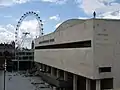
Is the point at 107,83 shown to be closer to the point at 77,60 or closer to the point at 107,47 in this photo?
the point at 107,47

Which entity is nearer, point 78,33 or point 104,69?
point 104,69

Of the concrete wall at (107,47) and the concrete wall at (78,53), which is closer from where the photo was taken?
the concrete wall at (107,47)

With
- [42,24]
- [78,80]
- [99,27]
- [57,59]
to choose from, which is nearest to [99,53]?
[99,27]

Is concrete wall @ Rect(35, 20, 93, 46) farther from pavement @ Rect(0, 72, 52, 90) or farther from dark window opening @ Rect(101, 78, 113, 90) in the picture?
pavement @ Rect(0, 72, 52, 90)

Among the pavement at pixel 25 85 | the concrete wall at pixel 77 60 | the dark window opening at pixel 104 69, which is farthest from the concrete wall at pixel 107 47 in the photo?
the pavement at pixel 25 85

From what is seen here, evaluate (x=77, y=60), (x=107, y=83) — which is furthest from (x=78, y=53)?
(x=107, y=83)

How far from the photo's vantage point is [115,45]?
85.8 ft

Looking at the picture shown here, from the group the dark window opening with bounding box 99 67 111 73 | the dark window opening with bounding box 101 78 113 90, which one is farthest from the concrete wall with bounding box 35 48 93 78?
the dark window opening with bounding box 101 78 113 90

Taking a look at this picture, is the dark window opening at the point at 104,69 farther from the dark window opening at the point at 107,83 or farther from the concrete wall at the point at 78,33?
the concrete wall at the point at 78,33

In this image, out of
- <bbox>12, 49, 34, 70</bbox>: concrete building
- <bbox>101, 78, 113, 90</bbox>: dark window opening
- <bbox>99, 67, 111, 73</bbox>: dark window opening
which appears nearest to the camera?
<bbox>99, 67, 111, 73</bbox>: dark window opening

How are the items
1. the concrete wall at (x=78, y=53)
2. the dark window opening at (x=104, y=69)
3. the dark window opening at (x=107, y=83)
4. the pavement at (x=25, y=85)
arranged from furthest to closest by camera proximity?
the pavement at (x=25, y=85), the dark window opening at (x=107, y=83), the concrete wall at (x=78, y=53), the dark window opening at (x=104, y=69)

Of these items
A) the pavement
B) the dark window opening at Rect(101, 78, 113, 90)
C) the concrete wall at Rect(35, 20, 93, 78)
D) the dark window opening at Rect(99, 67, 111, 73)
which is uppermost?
the concrete wall at Rect(35, 20, 93, 78)

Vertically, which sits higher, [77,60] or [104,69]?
[77,60]

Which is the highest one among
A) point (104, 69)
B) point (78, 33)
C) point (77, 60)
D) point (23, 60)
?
point (78, 33)
